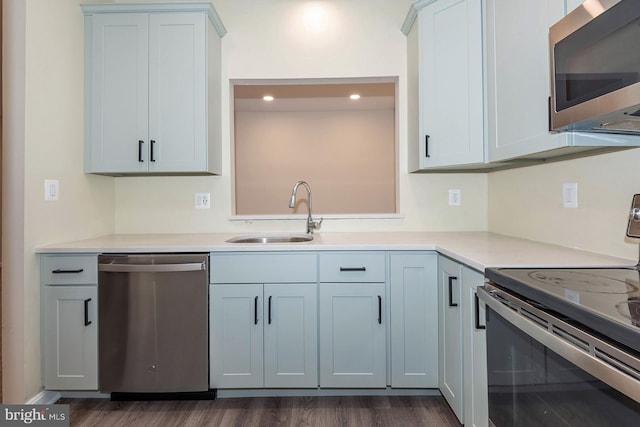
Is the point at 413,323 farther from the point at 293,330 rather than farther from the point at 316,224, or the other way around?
the point at 316,224

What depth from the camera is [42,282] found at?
6.03ft

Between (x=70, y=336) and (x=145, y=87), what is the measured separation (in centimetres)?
150

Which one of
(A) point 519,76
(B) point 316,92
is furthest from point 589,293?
(B) point 316,92

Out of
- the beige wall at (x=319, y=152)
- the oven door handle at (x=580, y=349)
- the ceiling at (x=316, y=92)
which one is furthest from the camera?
the beige wall at (x=319, y=152)

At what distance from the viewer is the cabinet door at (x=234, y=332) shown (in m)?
1.86

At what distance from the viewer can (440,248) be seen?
5.78ft

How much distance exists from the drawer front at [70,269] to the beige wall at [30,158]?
0.15ft

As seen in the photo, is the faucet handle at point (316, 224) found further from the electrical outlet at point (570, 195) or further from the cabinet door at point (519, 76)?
the electrical outlet at point (570, 195)

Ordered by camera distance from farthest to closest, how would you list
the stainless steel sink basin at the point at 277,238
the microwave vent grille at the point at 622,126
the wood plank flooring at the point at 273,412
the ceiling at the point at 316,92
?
1. the ceiling at the point at 316,92
2. the stainless steel sink basin at the point at 277,238
3. the wood plank flooring at the point at 273,412
4. the microwave vent grille at the point at 622,126

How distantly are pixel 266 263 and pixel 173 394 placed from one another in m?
0.92

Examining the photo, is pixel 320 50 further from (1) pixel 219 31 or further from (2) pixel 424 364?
(2) pixel 424 364

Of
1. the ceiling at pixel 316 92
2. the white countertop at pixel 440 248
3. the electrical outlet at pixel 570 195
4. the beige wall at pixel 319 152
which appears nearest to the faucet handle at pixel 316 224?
the white countertop at pixel 440 248

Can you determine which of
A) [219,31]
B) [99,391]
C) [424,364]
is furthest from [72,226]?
[424,364]

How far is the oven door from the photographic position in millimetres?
668
